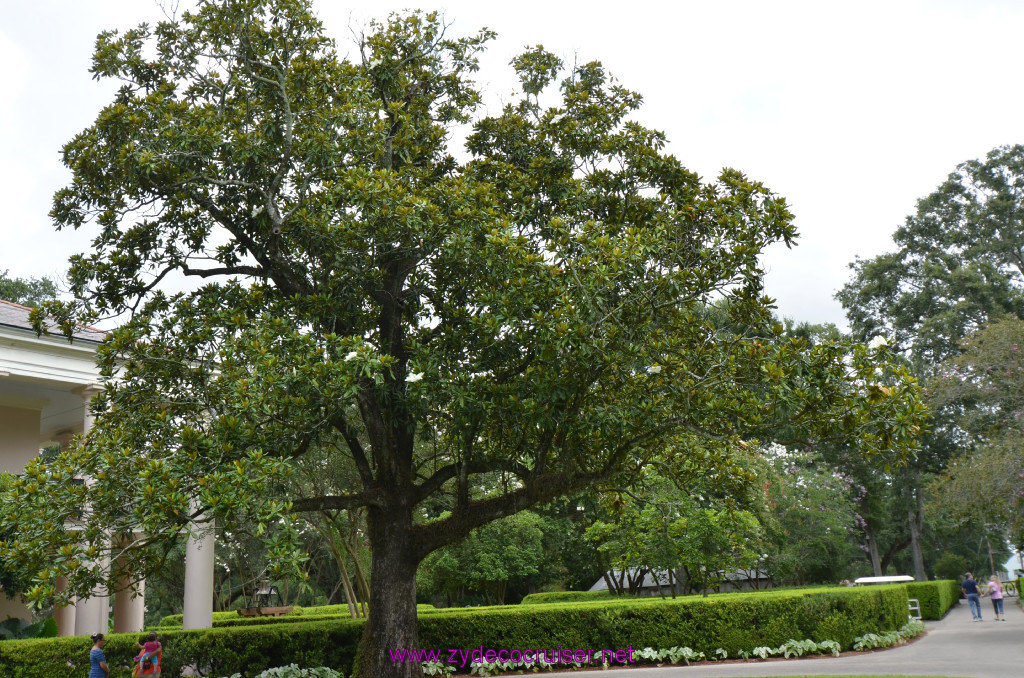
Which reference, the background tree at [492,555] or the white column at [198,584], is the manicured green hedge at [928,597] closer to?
the background tree at [492,555]

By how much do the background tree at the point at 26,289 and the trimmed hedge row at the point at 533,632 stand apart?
95.5 feet

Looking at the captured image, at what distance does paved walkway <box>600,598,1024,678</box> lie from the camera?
44.5 ft

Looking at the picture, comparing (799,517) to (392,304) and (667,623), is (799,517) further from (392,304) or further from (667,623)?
(392,304)

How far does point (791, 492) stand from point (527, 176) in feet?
79.7

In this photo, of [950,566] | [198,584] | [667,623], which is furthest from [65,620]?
[950,566]

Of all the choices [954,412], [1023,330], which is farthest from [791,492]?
[1023,330]

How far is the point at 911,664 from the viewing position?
14.7 metres

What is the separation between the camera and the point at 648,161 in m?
11.4

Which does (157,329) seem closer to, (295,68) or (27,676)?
(295,68)

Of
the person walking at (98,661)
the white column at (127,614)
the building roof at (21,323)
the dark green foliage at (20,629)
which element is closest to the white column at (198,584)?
the dark green foliage at (20,629)

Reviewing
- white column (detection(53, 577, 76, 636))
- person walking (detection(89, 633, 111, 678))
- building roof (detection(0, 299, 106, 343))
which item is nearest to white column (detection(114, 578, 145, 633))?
white column (detection(53, 577, 76, 636))

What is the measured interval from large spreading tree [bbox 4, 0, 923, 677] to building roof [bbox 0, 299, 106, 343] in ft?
25.1

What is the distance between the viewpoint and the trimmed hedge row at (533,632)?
13727 mm

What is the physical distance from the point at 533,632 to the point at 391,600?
17.3 ft
